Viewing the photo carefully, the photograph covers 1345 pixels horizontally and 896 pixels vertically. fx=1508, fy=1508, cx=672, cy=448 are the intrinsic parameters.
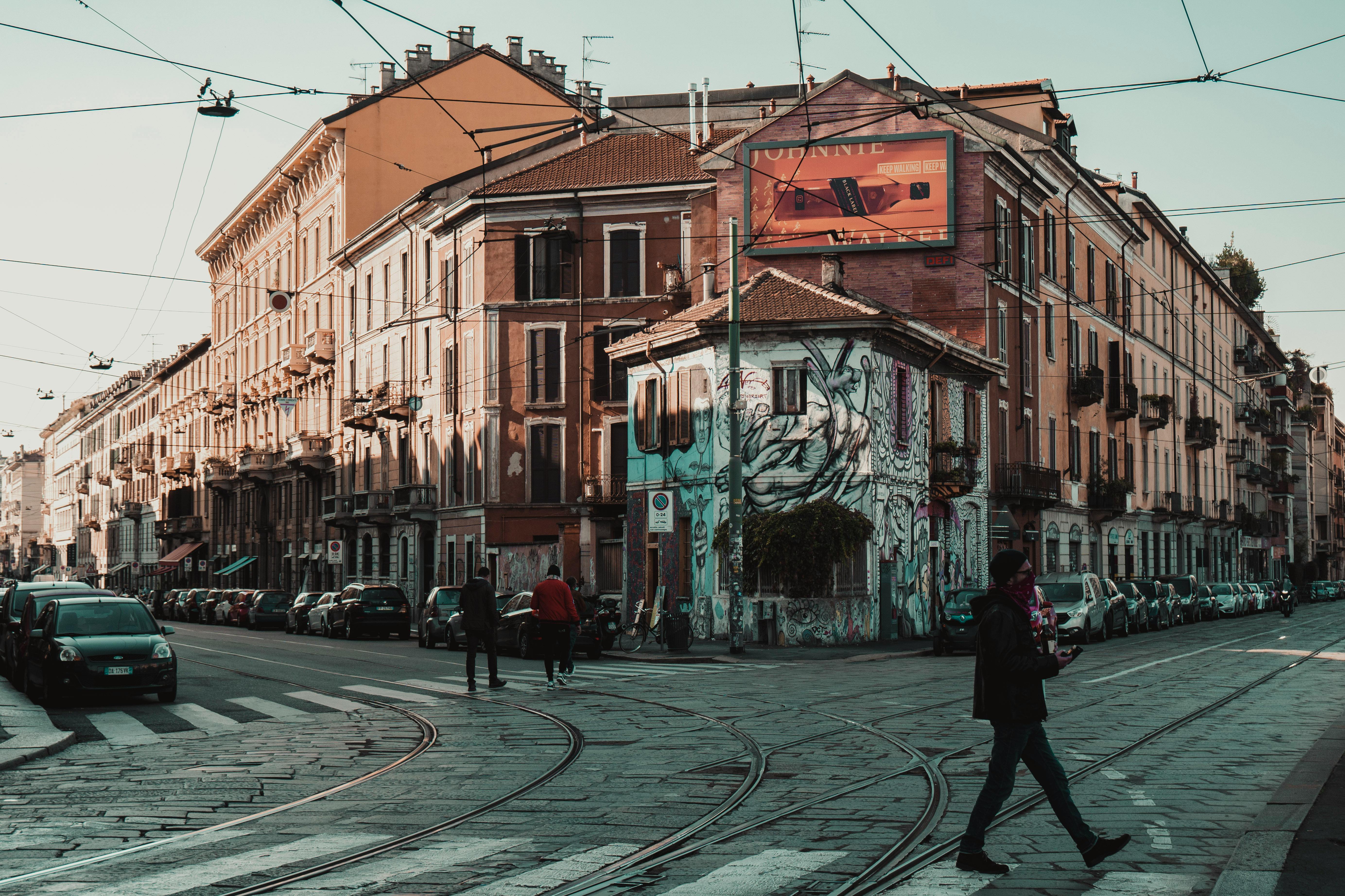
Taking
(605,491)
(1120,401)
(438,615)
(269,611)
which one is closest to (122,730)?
(438,615)

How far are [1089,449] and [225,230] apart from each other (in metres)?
45.8

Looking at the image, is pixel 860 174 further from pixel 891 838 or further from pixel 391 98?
pixel 891 838

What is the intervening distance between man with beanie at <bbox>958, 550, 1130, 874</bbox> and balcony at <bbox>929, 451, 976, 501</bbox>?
29872 mm

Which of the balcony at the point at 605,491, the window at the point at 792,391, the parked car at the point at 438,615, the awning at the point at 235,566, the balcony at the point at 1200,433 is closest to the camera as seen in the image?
the window at the point at 792,391

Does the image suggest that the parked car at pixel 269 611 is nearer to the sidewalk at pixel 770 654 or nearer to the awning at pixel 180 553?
the sidewalk at pixel 770 654

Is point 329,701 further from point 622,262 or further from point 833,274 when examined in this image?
point 622,262

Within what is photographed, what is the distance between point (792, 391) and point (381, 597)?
14885 millimetres

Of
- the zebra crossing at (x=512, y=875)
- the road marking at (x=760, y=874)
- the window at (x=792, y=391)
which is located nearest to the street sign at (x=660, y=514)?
the window at (x=792, y=391)

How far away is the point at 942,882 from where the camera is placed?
303 inches

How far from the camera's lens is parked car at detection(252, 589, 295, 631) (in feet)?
173

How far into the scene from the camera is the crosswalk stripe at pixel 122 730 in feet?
50.1

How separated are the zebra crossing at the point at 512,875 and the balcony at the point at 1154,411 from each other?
5434cm

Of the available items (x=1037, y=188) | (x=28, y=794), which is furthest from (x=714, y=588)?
(x=28, y=794)

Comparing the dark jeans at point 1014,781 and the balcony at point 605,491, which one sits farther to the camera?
the balcony at point 605,491
